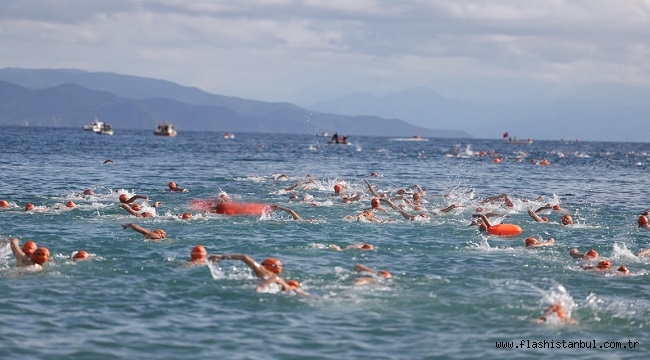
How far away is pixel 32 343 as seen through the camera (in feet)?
47.1

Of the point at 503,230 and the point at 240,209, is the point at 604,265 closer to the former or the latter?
the point at 503,230

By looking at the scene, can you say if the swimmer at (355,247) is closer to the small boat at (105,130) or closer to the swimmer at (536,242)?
the swimmer at (536,242)

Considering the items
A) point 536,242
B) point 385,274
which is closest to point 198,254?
point 385,274

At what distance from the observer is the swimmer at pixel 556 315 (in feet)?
54.0

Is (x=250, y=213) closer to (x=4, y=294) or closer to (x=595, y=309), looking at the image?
(x=4, y=294)

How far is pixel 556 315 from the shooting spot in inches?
650

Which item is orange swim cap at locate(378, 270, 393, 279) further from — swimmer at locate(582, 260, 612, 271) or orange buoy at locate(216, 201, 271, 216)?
orange buoy at locate(216, 201, 271, 216)

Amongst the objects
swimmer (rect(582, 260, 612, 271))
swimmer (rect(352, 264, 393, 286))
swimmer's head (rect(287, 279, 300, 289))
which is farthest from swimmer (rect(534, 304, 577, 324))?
swimmer (rect(582, 260, 612, 271))

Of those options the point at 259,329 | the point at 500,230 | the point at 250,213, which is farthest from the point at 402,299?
the point at 250,213

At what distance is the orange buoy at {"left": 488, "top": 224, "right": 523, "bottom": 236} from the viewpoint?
27.7m

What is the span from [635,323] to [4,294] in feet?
42.8

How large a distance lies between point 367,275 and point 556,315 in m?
4.78

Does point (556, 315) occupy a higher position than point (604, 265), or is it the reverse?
point (604, 265)

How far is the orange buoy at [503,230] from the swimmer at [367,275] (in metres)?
8.64
